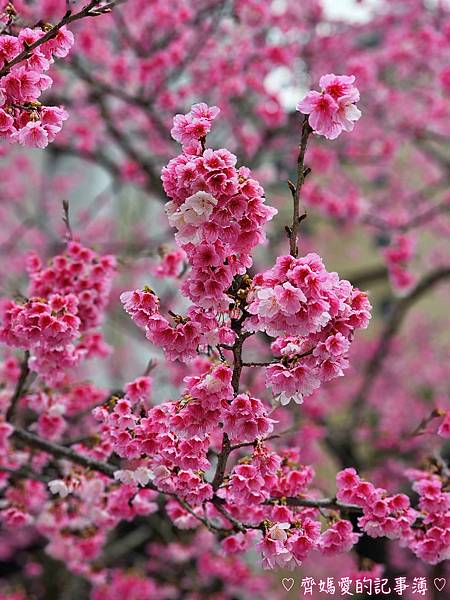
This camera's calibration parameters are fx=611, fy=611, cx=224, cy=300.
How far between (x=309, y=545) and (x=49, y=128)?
1538mm

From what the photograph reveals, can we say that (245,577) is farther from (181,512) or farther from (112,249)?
(112,249)

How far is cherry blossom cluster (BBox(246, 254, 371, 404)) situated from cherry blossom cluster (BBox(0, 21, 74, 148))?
81 centimetres

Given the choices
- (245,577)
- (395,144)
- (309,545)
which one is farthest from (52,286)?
(395,144)

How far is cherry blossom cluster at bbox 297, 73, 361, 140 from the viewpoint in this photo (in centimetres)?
170

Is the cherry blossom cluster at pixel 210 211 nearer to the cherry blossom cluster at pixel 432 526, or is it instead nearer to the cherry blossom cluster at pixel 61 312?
the cherry blossom cluster at pixel 61 312

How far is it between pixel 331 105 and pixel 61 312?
121 cm

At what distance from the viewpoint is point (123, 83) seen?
5.53 metres

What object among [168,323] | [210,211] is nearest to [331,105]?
[210,211]

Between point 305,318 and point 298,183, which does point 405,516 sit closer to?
point 305,318

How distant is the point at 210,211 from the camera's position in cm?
159

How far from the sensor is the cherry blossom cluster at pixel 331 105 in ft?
5.57

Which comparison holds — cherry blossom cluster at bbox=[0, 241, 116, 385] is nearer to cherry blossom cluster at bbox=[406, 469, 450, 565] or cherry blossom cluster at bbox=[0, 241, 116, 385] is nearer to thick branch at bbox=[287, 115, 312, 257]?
thick branch at bbox=[287, 115, 312, 257]

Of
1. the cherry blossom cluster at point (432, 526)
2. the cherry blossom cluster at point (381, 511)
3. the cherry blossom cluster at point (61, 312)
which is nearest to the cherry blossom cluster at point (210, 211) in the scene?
the cherry blossom cluster at point (61, 312)

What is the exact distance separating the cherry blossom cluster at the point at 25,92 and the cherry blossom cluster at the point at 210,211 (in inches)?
17.2
